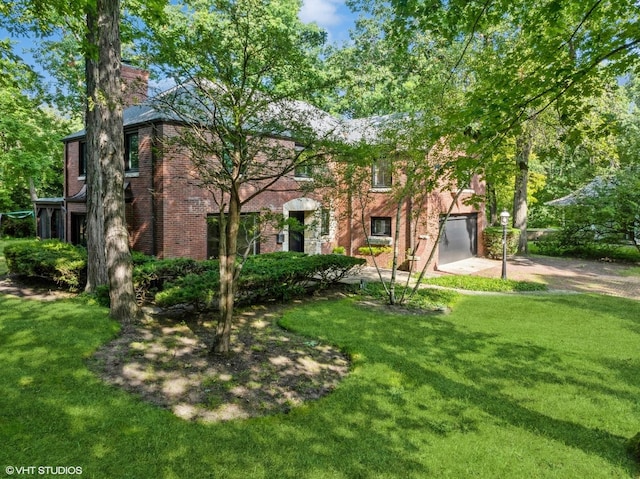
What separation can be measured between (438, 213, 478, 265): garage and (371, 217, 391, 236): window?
8.04ft

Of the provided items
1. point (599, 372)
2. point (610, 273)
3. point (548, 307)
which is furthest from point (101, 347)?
point (610, 273)

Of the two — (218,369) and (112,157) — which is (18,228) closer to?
(112,157)

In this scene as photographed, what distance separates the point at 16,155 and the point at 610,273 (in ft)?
87.5

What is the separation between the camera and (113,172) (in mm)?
8516

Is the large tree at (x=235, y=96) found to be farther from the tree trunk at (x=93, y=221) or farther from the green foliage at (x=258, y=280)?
the tree trunk at (x=93, y=221)

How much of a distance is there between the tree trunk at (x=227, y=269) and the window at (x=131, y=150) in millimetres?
9674

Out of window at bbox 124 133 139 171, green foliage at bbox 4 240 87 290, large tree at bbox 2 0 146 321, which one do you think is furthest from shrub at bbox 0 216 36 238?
large tree at bbox 2 0 146 321

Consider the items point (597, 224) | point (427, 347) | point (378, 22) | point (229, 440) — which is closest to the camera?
point (229, 440)

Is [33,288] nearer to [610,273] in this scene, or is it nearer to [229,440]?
[229,440]

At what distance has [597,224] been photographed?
772 inches

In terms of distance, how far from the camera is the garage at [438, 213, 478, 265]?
1920 cm

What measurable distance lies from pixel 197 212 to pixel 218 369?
857 cm

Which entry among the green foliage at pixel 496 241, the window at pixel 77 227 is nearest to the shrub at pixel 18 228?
the window at pixel 77 227

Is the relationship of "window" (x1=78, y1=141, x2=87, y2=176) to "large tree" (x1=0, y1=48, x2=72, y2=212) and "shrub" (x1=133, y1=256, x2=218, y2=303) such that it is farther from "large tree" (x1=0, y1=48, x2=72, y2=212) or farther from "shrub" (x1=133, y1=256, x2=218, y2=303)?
"shrub" (x1=133, y1=256, x2=218, y2=303)
